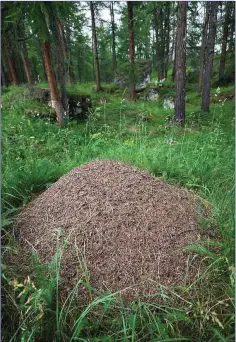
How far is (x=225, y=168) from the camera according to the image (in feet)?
11.6

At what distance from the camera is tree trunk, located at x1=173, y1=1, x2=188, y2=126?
8.16 m

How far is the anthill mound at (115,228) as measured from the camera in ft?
6.41

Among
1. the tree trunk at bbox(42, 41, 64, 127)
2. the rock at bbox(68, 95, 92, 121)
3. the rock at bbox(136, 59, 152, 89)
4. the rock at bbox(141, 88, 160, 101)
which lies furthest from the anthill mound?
the rock at bbox(136, 59, 152, 89)

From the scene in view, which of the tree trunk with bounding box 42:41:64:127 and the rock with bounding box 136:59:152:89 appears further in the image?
the rock with bounding box 136:59:152:89

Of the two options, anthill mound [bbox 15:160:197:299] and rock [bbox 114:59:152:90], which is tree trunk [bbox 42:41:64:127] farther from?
rock [bbox 114:59:152:90]

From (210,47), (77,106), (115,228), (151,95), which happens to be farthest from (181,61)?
(151,95)

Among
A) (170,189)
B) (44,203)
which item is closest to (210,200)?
(170,189)

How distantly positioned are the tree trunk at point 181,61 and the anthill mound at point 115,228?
5681 millimetres

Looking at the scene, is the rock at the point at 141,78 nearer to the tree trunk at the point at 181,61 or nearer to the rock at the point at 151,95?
the rock at the point at 151,95

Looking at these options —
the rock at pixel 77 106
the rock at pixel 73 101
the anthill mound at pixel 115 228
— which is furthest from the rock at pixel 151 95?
the anthill mound at pixel 115 228

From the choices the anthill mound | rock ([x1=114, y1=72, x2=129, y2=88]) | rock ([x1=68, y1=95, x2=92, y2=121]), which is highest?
rock ([x1=114, y1=72, x2=129, y2=88])

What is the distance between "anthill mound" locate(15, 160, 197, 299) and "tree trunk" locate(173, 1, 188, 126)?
568 cm

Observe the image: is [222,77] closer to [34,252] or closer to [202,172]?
[202,172]

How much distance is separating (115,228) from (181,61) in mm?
7775
